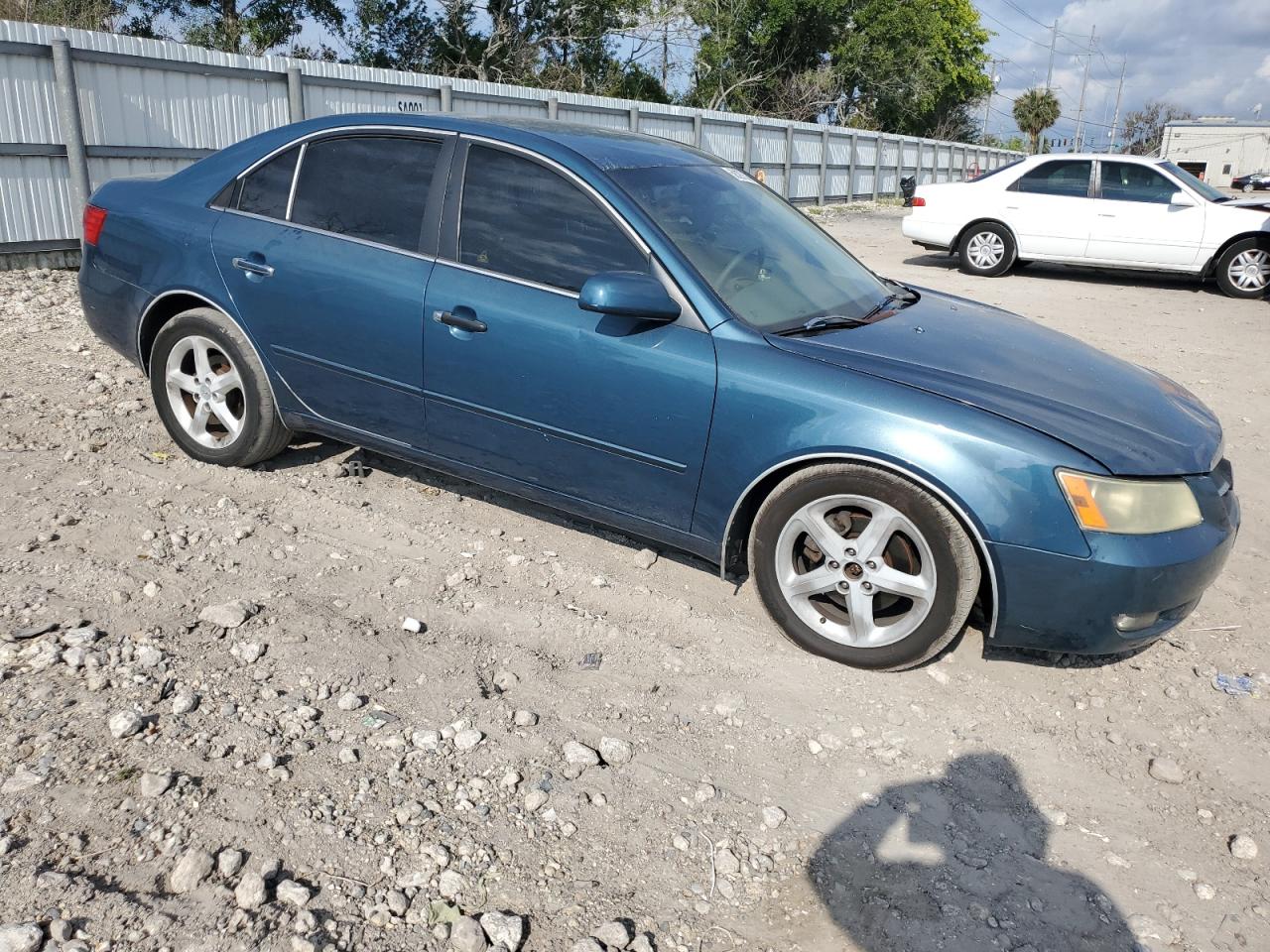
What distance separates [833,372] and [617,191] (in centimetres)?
105

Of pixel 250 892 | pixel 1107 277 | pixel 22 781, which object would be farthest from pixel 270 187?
pixel 1107 277

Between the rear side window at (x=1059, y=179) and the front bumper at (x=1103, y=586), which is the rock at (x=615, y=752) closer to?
the front bumper at (x=1103, y=586)

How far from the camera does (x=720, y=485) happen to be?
10.9ft

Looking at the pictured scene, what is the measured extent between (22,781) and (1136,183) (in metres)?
12.8

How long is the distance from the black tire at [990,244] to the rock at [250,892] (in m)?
12.4

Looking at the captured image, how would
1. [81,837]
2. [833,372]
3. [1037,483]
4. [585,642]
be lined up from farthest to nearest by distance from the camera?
[585,642] → [833,372] → [1037,483] → [81,837]

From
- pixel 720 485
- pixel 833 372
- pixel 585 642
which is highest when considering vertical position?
pixel 833 372

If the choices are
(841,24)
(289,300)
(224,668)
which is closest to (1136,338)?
(289,300)

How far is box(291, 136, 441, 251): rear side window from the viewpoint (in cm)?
392

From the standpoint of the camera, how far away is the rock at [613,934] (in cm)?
216

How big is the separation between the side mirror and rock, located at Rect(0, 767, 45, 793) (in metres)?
2.03

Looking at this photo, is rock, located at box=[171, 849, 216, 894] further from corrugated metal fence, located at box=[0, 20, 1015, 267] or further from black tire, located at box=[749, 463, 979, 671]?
corrugated metal fence, located at box=[0, 20, 1015, 267]

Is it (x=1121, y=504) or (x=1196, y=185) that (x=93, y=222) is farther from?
(x=1196, y=185)

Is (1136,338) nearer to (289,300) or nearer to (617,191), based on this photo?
(617,191)
